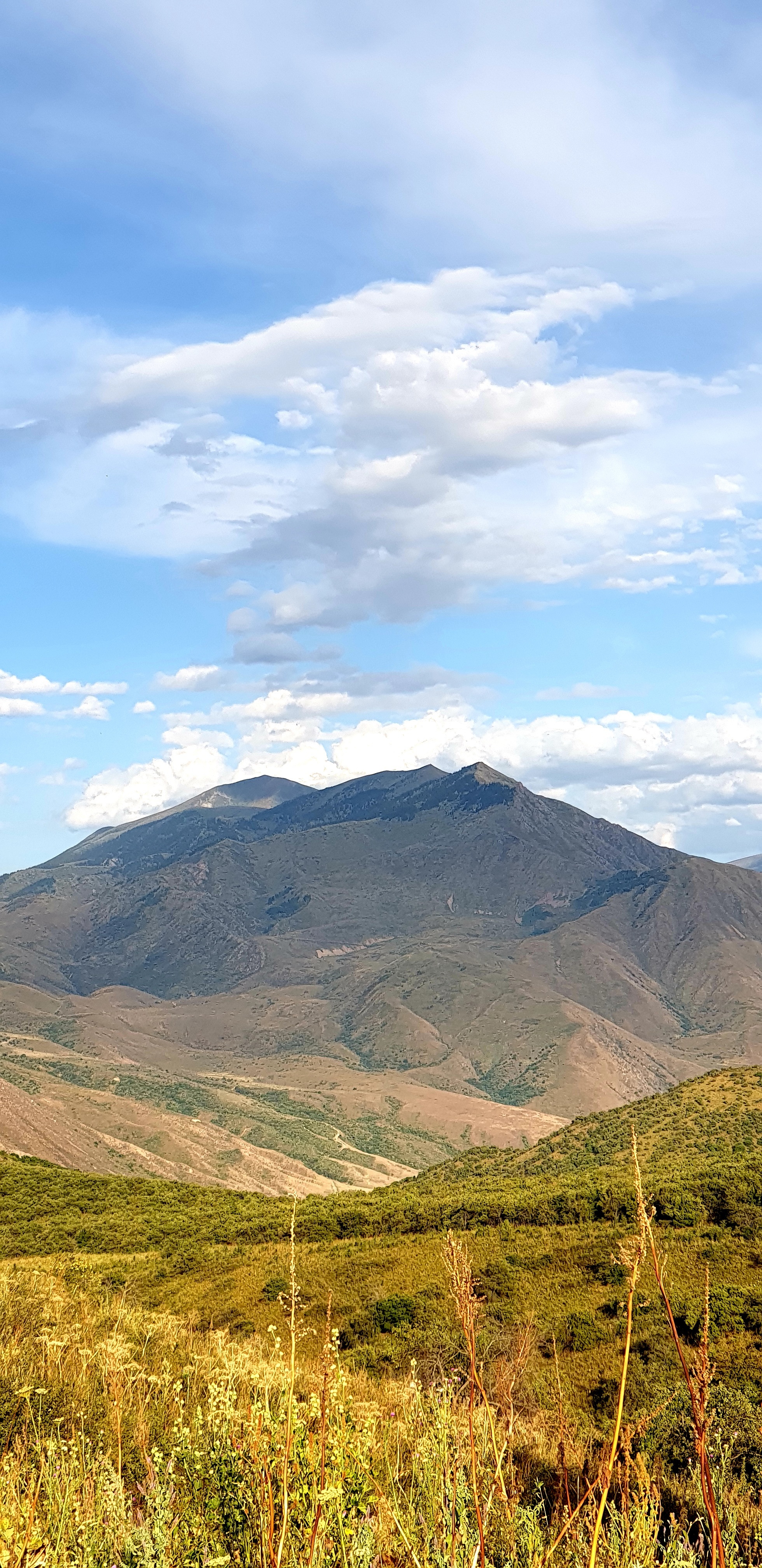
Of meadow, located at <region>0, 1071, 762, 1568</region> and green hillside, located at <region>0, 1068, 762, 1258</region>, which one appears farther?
green hillside, located at <region>0, 1068, 762, 1258</region>

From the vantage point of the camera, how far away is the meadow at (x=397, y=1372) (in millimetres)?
5891

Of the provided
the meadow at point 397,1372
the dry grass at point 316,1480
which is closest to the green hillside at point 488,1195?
the meadow at point 397,1372

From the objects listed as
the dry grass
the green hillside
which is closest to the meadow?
the dry grass

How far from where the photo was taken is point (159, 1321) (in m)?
18.1

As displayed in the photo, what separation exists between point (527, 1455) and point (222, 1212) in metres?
45.5

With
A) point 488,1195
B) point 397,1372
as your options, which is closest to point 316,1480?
point 397,1372

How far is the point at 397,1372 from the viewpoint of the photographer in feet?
77.5

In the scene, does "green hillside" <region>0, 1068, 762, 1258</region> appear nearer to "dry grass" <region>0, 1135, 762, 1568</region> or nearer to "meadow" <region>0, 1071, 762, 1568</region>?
"meadow" <region>0, 1071, 762, 1568</region>

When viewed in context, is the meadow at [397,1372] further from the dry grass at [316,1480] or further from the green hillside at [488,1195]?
the green hillside at [488,1195]

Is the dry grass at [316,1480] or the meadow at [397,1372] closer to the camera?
the dry grass at [316,1480]

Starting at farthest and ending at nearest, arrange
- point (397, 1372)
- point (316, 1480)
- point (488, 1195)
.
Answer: point (488, 1195) < point (397, 1372) < point (316, 1480)

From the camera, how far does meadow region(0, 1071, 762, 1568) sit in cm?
589

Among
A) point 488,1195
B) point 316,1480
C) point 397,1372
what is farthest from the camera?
point 488,1195

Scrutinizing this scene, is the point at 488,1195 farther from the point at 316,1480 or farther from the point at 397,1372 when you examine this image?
the point at 316,1480
